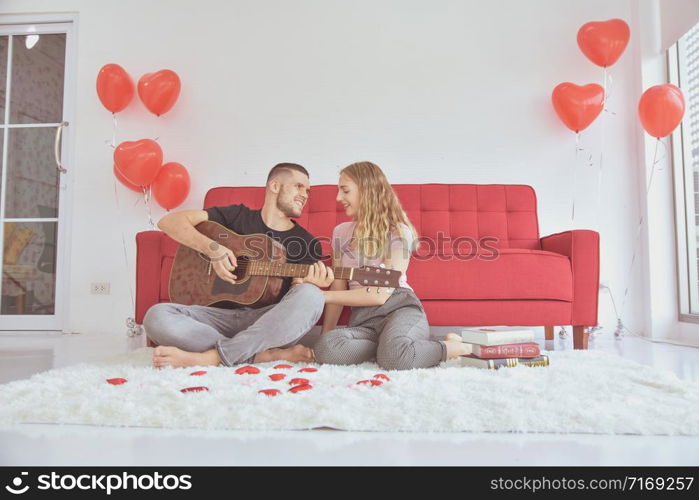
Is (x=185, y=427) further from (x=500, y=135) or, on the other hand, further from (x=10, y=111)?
(x=10, y=111)

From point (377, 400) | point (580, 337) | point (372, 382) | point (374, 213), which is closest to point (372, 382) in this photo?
point (372, 382)

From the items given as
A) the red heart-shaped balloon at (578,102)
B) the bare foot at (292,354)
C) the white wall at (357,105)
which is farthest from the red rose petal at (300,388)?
the red heart-shaped balloon at (578,102)

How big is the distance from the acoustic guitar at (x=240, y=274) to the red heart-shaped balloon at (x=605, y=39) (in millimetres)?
2351

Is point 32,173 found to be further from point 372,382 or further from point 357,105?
point 372,382

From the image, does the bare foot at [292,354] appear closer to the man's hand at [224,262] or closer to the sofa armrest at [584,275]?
the man's hand at [224,262]

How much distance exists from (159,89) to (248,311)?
202 centimetres

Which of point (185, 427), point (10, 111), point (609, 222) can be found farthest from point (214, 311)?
point (10, 111)

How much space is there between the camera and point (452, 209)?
2.92m

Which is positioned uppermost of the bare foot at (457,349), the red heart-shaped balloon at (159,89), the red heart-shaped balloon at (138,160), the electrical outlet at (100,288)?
the red heart-shaped balloon at (159,89)

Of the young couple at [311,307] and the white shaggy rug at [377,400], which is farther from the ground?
the young couple at [311,307]

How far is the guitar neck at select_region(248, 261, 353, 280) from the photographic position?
1.76m

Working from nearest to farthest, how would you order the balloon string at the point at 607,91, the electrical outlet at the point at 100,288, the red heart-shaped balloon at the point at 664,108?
the red heart-shaped balloon at the point at 664,108 < the balloon string at the point at 607,91 < the electrical outlet at the point at 100,288

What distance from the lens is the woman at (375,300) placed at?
1.67 meters

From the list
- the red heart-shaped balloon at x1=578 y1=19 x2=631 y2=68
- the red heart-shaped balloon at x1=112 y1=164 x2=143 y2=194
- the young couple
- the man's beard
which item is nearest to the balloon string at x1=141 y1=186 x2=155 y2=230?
the red heart-shaped balloon at x1=112 y1=164 x2=143 y2=194
